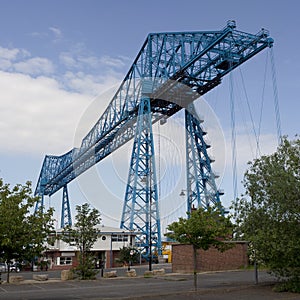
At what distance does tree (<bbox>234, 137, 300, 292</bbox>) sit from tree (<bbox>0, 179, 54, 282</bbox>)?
9.51 m

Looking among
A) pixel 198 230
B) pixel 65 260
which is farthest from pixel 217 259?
pixel 65 260

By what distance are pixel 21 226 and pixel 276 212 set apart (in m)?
11.1

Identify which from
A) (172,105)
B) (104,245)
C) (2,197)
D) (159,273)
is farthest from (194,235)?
(104,245)

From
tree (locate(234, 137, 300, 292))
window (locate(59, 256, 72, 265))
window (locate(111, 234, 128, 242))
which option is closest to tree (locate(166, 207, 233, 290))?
tree (locate(234, 137, 300, 292))

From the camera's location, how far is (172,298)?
1872 centimetres

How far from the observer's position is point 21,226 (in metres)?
14.8

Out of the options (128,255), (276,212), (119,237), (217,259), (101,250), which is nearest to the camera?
(276,212)

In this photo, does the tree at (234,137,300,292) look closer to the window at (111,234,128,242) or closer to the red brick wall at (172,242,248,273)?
the red brick wall at (172,242,248,273)

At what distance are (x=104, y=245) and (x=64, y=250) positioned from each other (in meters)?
5.36

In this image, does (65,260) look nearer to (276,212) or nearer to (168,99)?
(168,99)

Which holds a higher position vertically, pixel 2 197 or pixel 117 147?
pixel 117 147

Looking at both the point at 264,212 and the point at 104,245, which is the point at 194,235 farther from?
the point at 104,245

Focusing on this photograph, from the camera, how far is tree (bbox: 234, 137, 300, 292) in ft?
62.6

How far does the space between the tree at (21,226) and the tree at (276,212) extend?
9.51 metres
